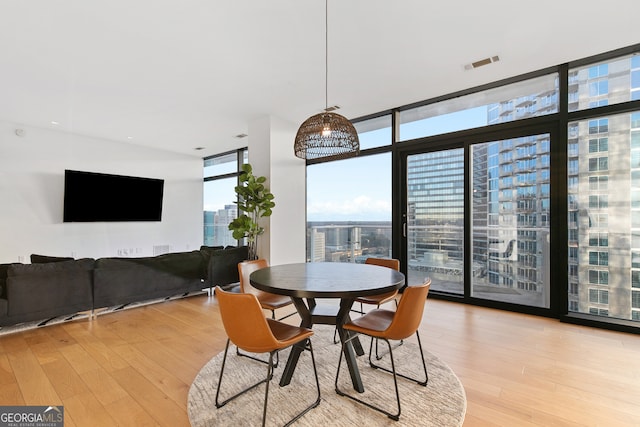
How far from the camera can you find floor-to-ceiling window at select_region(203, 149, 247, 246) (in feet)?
25.1

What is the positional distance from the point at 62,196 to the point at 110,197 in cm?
76

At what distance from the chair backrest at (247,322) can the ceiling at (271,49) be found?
7.64 ft

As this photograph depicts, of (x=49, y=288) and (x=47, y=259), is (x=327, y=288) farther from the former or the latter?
(x=47, y=259)

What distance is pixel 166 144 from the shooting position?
23.1ft

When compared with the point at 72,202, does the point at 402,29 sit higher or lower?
higher

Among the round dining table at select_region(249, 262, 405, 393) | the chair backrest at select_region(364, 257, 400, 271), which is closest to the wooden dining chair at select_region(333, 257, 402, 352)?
the chair backrest at select_region(364, 257, 400, 271)

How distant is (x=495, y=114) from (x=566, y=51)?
0.99 meters

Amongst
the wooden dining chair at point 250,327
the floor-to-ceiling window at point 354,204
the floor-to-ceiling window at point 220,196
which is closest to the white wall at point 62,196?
the floor-to-ceiling window at point 220,196

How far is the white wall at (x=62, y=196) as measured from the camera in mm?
5367

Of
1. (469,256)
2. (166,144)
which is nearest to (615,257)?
(469,256)

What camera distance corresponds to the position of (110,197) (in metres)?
6.41

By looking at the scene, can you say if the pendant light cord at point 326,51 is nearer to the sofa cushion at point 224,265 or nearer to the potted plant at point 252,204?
the potted plant at point 252,204

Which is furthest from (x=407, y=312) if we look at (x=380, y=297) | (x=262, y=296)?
(x=262, y=296)

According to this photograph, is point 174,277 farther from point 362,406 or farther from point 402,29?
point 402,29
